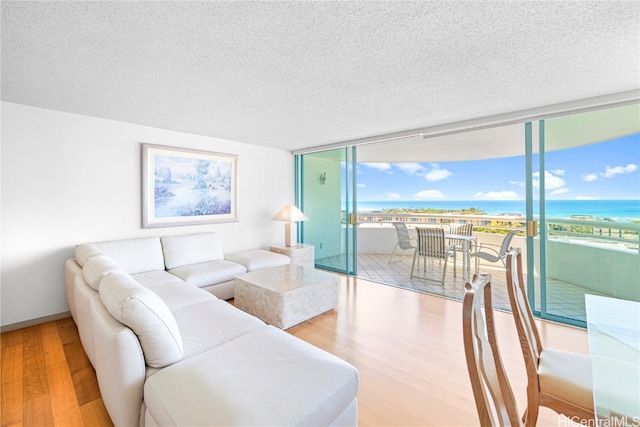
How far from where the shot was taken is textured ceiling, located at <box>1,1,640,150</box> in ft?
4.39

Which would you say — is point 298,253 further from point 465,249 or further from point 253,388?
point 253,388

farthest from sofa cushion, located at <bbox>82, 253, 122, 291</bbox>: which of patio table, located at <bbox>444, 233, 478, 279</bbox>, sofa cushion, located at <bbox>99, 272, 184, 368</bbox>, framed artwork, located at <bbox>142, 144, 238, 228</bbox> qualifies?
patio table, located at <bbox>444, 233, 478, 279</bbox>

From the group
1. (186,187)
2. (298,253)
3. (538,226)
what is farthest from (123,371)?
(538,226)

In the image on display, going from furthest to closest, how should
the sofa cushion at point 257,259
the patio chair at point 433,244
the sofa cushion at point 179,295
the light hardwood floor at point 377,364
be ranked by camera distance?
the patio chair at point 433,244, the sofa cushion at point 257,259, the sofa cushion at point 179,295, the light hardwood floor at point 377,364

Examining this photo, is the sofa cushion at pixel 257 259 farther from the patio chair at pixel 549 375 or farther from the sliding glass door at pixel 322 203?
the patio chair at pixel 549 375

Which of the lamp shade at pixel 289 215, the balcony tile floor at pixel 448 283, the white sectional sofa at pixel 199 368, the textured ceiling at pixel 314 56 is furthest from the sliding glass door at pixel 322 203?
the white sectional sofa at pixel 199 368

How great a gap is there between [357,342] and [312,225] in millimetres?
3049

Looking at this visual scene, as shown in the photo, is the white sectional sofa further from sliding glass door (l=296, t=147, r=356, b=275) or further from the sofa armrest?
sliding glass door (l=296, t=147, r=356, b=275)

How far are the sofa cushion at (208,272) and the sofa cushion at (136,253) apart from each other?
0.77ft

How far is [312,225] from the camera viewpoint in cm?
521

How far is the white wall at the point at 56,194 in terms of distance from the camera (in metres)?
2.54

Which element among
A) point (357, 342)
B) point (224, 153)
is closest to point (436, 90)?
point (357, 342)

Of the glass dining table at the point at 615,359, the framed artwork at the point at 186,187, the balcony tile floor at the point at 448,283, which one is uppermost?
the framed artwork at the point at 186,187

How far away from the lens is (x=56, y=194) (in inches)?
108
